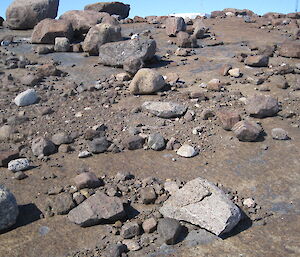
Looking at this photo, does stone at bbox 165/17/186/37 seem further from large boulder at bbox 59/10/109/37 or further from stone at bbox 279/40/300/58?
stone at bbox 279/40/300/58

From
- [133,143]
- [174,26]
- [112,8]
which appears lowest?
[133,143]

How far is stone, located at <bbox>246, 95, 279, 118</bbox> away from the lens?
4.43 m

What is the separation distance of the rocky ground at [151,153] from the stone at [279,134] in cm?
1

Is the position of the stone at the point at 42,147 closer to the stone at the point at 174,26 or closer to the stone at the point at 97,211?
the stone at the point at 97,211

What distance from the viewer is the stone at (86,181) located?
3280 mm

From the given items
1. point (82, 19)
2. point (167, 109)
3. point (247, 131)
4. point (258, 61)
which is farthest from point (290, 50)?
point (82, 19)

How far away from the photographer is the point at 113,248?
8.32 ft

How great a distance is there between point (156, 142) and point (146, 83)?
5.08 ft

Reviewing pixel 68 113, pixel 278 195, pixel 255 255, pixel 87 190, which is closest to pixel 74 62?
pixel 68 113

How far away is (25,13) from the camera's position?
1019cm

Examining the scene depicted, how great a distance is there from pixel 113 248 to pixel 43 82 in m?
4.27

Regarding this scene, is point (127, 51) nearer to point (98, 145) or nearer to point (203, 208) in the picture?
point (98, 145)

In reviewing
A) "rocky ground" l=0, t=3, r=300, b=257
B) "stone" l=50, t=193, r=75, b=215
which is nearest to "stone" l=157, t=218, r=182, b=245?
"rocky ground" l=0, t=3, r=300, b=257

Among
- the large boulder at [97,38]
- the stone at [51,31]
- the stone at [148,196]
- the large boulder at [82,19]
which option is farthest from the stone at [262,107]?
the large boulder at [82,19]
